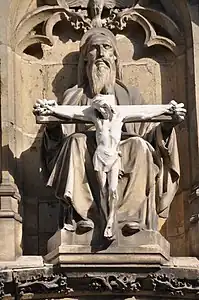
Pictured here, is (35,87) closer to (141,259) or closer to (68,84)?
(68,84)

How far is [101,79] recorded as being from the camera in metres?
10.9

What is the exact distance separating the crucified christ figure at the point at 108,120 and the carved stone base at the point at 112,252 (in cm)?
14

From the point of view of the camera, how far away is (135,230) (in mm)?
10148

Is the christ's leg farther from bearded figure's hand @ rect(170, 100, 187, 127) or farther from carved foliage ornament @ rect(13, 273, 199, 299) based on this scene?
bearded figure's hand @ rect(170, 100, 187, 127)

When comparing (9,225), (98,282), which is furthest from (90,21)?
(98,282)

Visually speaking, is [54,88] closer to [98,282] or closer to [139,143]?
[139,143]

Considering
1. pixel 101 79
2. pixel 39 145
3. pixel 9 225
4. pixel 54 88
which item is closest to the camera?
pixel 9 225

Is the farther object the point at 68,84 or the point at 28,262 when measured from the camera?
the point at 68,84

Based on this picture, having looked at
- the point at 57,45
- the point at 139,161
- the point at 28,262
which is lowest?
the point at 28,262

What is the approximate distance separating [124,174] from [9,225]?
0.93 metres

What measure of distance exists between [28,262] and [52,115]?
1.05m

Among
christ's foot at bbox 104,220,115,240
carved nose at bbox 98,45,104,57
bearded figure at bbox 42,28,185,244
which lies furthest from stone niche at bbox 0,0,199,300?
carved nose at bbox 98,45,104,57

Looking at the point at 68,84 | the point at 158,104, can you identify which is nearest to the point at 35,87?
the point at 68,84

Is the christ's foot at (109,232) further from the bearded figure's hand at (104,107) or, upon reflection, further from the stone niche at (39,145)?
the bearded figure's hand at (104,107)
